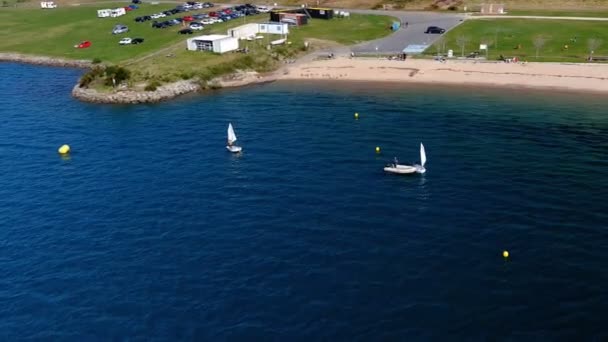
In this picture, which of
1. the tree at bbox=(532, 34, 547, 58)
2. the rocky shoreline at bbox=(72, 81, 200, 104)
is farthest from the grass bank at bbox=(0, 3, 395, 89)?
the tree at bbox=(532, 34, 547, 58)

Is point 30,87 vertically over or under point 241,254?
over

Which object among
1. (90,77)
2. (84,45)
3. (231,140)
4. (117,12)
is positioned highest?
(117,12)

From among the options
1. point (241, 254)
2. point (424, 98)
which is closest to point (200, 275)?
point (241, 254)

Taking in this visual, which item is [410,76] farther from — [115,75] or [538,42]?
[115,75]

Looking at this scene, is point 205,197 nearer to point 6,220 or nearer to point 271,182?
point 271,182

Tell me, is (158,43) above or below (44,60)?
above

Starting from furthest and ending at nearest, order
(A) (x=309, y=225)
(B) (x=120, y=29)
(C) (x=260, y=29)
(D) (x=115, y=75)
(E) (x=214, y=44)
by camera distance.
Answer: (B) (x=120, y=29)
(C) (x=260, y=29)
(E) (x=214, y=44)
(D) (x=115, y=75)
(A) (x=309, y=225)

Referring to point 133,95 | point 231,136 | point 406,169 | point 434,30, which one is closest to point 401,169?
point 406,169
